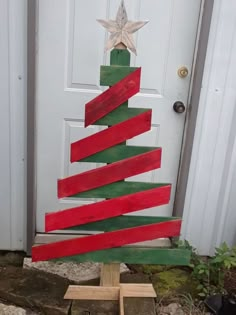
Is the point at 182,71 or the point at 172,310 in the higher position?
the point at 182,71

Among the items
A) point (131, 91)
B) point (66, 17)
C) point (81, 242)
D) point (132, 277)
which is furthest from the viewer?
point (132, 277)

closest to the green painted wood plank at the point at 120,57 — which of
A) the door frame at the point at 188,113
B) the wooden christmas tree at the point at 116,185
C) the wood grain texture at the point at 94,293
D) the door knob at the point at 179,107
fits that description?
the wooden christmas tree at the point at 116,185

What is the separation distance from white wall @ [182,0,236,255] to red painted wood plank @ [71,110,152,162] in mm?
794

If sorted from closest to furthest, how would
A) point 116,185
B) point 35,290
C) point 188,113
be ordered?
point 116,185, point 35,290, point 188,113

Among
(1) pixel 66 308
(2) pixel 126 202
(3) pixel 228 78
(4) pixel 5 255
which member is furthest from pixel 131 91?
(4) pixel 5 255

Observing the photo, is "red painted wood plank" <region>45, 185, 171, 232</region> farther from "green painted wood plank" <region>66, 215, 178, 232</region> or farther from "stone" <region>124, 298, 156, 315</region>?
"stone" <region>124, 298, 156, 315</region>

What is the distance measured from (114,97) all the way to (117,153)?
0.87 ft

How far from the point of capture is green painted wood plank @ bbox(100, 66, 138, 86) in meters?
1.65

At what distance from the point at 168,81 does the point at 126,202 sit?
3.15 feet

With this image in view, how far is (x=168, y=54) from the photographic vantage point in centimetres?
230

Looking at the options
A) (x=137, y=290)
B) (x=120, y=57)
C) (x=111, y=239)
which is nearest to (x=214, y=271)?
(x=137, y=290)

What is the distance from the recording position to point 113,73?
5.43 ft

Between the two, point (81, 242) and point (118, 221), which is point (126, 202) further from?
point (81, 242)

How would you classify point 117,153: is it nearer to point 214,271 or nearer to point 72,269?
point 72,269
